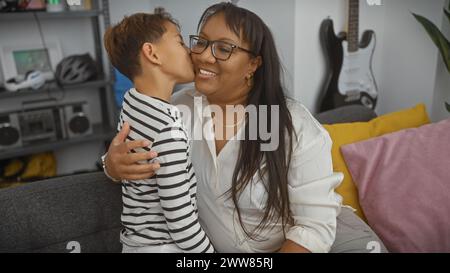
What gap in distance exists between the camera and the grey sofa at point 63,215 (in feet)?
2.66

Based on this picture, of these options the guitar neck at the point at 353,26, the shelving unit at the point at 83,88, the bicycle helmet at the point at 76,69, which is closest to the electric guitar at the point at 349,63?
the guitar neck at the point at 353,26

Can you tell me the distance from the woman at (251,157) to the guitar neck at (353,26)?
239mm

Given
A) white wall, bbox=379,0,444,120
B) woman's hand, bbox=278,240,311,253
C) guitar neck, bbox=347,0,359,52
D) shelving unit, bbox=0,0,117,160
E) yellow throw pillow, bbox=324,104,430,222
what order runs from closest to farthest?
woman's hand, bbox=278,240,311,253, guitar neck, bbox=347,0,359,52, white wall, bbox=379,0,444,120, yellow throw pillow, bbox=324,104,430,222, shelving unit, bbox=0,0,117,160

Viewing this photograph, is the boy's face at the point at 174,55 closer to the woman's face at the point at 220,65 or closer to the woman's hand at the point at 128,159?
the woman's face at the point at 220,65

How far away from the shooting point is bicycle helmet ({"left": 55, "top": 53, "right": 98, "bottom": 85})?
1983mm

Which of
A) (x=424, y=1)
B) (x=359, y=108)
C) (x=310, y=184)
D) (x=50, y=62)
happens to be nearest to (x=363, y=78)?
(x=359, y=108)

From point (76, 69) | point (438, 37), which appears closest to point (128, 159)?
point (438, 37)

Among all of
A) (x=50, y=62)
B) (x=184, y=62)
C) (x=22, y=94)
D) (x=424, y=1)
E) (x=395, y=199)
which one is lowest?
(x=395, y=199)

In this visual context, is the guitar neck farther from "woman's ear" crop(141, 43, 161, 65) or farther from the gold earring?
"woman's ear" crop(141, 43, 161, 65)

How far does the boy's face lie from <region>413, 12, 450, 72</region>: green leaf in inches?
28.8

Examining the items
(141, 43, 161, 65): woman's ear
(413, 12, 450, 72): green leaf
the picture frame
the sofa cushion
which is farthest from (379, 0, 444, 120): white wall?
the picture frame

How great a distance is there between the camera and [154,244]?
71cm
